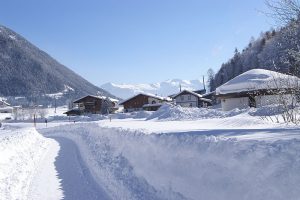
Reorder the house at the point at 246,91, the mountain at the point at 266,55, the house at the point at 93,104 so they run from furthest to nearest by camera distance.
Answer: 1. the house at the point at 93,104
2. the house at the point at 246,91
3. the mountain at the point at 266,55

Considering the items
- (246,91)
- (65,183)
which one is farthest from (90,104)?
(65,183)

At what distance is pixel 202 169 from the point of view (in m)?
7.71

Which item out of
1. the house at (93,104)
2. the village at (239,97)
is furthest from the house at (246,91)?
the house at (93,104)

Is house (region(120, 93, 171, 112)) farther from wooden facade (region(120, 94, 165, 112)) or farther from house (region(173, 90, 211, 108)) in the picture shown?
house (region(173, 90, 211, 108))

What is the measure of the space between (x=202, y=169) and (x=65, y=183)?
17.9ft

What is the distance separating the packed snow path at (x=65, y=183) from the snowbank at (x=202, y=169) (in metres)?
0.37

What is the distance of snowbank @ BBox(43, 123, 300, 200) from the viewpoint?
5.70m

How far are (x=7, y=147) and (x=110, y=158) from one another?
6093mm

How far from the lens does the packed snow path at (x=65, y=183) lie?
10.0m

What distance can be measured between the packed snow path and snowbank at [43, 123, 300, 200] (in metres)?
0.37

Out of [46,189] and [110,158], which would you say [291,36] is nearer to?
[110,158]

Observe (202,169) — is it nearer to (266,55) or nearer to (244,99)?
(244,99)

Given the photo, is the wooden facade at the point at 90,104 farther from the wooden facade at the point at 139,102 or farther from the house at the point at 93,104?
the wooden facade at the point at 139,102

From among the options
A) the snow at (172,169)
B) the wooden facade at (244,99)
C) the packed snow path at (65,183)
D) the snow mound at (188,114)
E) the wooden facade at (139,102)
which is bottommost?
the packed snow path at (65,183)
